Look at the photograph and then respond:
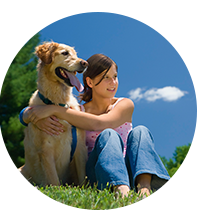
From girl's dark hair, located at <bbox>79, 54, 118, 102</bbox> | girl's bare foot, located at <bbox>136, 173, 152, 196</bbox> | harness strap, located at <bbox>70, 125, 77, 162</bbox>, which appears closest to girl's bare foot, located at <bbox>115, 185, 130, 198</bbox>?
girl's bare foot, located at <bbox>136, 173, 152, 196</bbox>

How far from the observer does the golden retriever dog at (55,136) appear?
321cm

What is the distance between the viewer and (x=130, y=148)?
2.72m

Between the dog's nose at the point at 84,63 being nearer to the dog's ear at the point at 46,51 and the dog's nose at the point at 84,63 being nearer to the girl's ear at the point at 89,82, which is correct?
the girl's ear at the point at 89,82

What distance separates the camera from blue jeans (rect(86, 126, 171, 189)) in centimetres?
241

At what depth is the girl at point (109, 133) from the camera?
2.46m

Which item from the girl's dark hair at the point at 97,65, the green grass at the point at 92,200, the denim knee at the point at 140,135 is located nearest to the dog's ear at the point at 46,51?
the girl's dark hair at the point at 97,65

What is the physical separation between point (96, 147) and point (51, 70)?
126cm

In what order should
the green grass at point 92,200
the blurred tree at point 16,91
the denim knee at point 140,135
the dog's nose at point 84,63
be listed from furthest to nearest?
1. the dog's nose at point 84,63
2. the blurred tree at point 16,91
3. the denim knee at point 140,135
4. the green grass at point 92,200

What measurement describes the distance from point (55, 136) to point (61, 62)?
0.96 meters

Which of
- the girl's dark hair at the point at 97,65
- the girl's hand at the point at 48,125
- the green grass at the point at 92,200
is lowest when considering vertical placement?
the green grass at the point at 92,200

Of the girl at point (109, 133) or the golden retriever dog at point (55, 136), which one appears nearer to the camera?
the girl at point (109, 133)

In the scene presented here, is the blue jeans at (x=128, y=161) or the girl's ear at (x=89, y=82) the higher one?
the girl's ear at (x=89, y=82)

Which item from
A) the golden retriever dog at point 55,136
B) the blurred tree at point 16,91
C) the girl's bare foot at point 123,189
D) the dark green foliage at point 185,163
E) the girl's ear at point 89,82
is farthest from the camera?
the girl's ear at point 89,82

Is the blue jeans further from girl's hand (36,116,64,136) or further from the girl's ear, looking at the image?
the girl's ear
